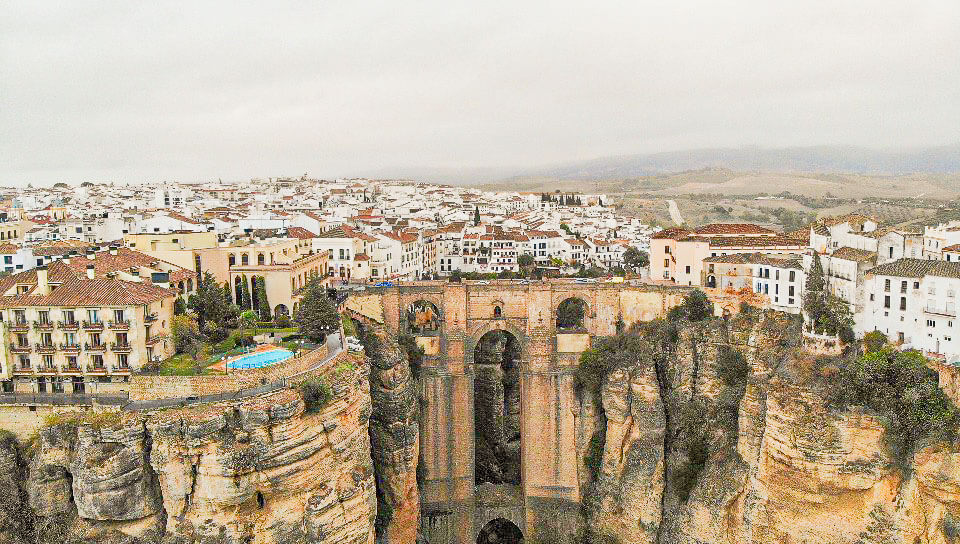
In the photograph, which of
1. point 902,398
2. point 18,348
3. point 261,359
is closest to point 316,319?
point 261,359

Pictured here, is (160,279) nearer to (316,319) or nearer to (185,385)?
(316,319)

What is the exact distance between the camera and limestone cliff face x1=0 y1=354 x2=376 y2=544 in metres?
19.8

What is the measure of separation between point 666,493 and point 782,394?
30.3 feet

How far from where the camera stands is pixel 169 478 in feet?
66.2

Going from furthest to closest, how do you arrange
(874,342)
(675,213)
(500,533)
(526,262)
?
(675,213), (526,262), (500,533), (874,342)

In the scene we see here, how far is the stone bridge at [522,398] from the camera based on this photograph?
38.3 m

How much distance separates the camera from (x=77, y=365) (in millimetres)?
24016

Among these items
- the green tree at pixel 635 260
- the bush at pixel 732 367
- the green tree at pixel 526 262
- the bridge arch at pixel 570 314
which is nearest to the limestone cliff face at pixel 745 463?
the bush at pixel 732 367

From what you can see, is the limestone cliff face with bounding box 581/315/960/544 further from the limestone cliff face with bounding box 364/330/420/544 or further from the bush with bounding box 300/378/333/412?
the bush with bounding box 300/378/333/412

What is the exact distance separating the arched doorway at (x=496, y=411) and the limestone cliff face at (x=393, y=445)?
984cm

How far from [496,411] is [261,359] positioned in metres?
→ 22.4

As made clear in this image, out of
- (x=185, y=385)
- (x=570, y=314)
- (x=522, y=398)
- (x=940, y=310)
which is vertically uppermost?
(x=940, y=310)

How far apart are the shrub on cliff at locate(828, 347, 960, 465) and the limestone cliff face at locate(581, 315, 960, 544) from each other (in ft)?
1.57

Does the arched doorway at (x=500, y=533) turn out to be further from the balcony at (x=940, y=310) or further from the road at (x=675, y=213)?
the road at (x=675, y=213)
